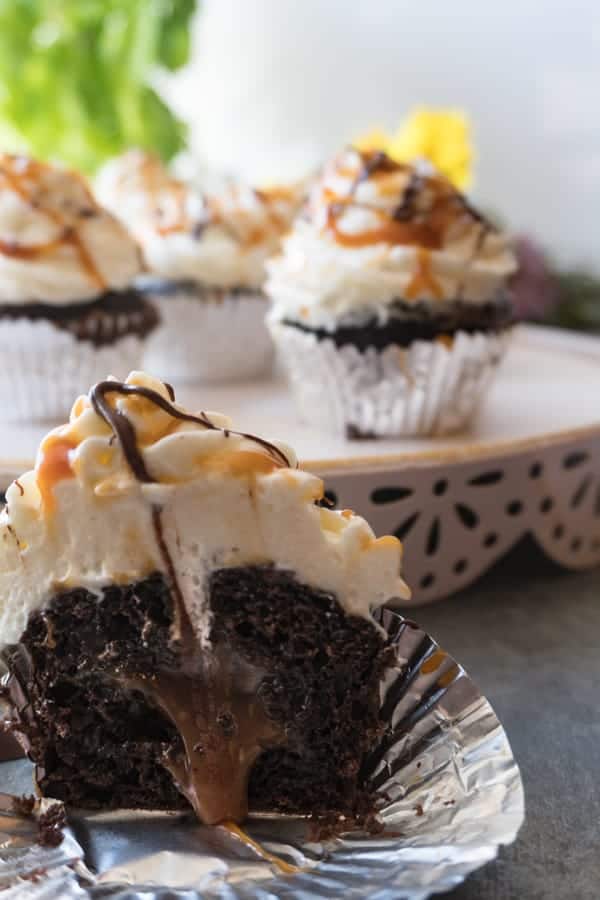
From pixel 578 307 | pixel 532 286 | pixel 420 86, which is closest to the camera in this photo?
pixel 532 286

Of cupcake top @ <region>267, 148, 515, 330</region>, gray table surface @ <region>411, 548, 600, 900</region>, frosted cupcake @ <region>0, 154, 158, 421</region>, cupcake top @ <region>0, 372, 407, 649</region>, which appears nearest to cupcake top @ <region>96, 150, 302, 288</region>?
frosted cupcake @ <region>0, 154, 158, 421</region>

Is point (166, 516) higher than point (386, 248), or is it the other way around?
point (386, 248)

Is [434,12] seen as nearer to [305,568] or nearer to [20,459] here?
[20,459]

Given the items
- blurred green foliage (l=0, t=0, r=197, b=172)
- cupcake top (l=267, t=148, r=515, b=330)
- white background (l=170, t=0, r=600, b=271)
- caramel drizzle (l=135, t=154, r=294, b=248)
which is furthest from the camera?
white background (l=170, t=0, r=600, b=271)

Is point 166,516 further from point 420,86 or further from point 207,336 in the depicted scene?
point 420,86

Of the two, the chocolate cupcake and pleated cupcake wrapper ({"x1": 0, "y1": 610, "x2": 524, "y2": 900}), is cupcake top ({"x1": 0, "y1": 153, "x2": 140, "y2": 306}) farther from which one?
pleated cupcake wrapper ({"x1": 0, "y1": 610, "x2": 524, "y2": 900})

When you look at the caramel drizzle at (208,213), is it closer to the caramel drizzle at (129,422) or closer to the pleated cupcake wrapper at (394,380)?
the pleated cupcake wrapper at (394,380)

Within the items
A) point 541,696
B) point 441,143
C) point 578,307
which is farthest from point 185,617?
point 578,307
